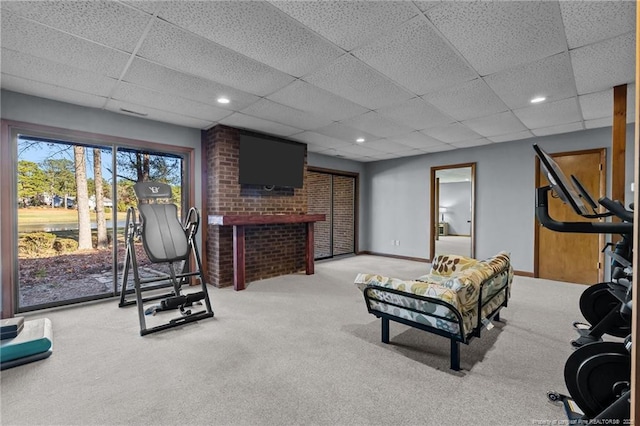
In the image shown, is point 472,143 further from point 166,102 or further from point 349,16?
point 166,102

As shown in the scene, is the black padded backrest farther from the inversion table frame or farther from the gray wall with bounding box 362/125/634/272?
the gray wall with bounding box 362/125/634/272

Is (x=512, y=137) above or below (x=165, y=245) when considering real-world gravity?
above

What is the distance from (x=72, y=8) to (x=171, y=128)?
8.29ft

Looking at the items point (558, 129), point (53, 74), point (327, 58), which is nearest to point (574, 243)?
point (558, 129)

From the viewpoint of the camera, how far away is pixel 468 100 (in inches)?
130

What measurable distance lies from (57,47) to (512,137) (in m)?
6.01

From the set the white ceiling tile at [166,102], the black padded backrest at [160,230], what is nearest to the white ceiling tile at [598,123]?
the white ceiling tile at [166,102]

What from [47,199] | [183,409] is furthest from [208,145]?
[183,409]

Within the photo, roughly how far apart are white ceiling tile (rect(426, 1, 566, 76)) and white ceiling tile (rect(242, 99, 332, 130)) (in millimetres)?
2040

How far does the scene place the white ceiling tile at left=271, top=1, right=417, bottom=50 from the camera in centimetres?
177

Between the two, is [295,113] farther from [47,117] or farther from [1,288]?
[1,288]

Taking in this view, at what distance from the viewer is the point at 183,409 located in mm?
1717

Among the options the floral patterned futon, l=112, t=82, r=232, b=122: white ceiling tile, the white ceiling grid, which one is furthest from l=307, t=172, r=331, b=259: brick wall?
the floral patterned futon

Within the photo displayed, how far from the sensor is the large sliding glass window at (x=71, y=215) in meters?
3.32
